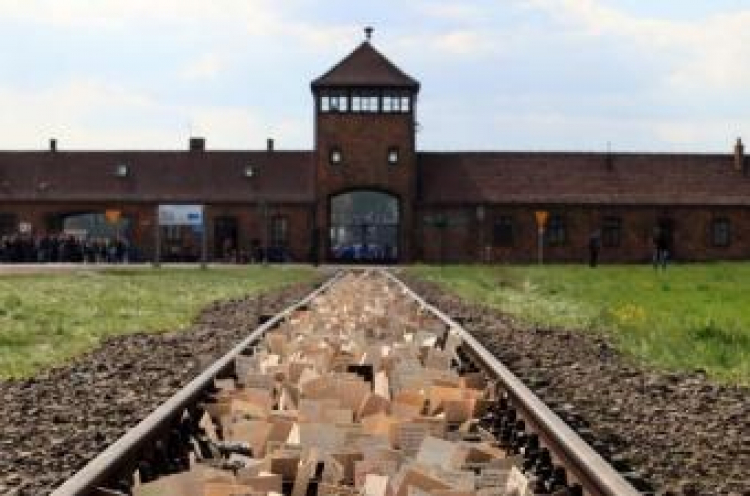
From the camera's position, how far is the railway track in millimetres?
5863

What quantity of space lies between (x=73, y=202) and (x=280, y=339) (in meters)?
70.0

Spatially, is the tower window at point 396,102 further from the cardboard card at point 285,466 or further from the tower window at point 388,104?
the cardboard card at point 285,466

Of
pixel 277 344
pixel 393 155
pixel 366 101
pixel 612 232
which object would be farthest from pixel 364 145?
pixel 277 344

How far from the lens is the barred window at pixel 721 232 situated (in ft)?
258

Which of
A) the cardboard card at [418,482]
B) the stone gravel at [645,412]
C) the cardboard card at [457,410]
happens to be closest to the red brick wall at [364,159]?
the stone gravel at [645,412]

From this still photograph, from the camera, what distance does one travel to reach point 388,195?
77750 mm

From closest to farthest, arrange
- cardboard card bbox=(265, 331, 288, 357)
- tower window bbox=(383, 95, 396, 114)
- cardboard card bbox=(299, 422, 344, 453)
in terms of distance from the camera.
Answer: cardboard card bbox=(299, 422, 344, 453), cardboard card bbox=(265, 331, 288, 357), tower window bbox=(383, 95, 396, 114)

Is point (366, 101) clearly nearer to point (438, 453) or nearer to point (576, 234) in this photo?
point (576, 234)

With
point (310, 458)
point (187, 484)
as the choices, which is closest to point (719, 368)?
point (310, 458)

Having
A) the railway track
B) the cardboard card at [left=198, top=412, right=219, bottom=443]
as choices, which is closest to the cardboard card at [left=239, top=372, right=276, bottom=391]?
the railway track

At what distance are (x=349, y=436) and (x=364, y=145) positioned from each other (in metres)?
69.7

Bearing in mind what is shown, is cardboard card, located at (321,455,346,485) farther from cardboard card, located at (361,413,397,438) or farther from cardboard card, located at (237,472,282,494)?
cardboard card, located at (361,413,397,438)

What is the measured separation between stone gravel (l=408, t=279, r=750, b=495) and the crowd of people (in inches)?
2271

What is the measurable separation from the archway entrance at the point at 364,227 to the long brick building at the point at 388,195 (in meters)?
0.14
